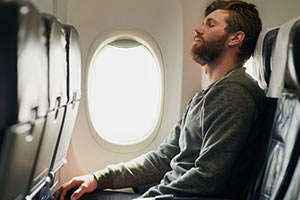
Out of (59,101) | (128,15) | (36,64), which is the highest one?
(128,15)

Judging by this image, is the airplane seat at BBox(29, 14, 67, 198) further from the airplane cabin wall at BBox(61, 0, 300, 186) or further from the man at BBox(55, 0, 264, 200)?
the airplane cabin wall at BBox(61, 0, 300, 186)

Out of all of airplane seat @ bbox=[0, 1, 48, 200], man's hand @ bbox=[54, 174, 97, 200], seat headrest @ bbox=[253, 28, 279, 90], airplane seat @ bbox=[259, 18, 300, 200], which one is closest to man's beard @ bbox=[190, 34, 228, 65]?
seat headrest @ bbox=[253, 28, 279, 90]

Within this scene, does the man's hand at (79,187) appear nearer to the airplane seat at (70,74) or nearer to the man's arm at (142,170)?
the man's arm at (142,170)

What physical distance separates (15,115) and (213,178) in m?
1.09

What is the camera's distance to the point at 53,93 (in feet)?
3.99

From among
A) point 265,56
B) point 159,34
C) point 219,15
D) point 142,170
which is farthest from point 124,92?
point 265,56

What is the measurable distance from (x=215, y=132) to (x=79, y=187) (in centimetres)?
93

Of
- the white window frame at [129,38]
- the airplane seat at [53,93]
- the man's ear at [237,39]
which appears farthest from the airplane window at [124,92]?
the airplane seat at [53,93]

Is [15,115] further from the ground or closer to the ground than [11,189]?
further from the ground

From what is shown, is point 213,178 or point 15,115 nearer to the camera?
point 15,115

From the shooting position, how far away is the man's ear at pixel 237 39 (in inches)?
84.0

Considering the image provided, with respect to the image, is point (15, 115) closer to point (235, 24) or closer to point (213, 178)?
point (213, 178)

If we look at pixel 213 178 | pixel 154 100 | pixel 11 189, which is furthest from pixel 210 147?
pixel 154 100

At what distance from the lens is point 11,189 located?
1.03 m
